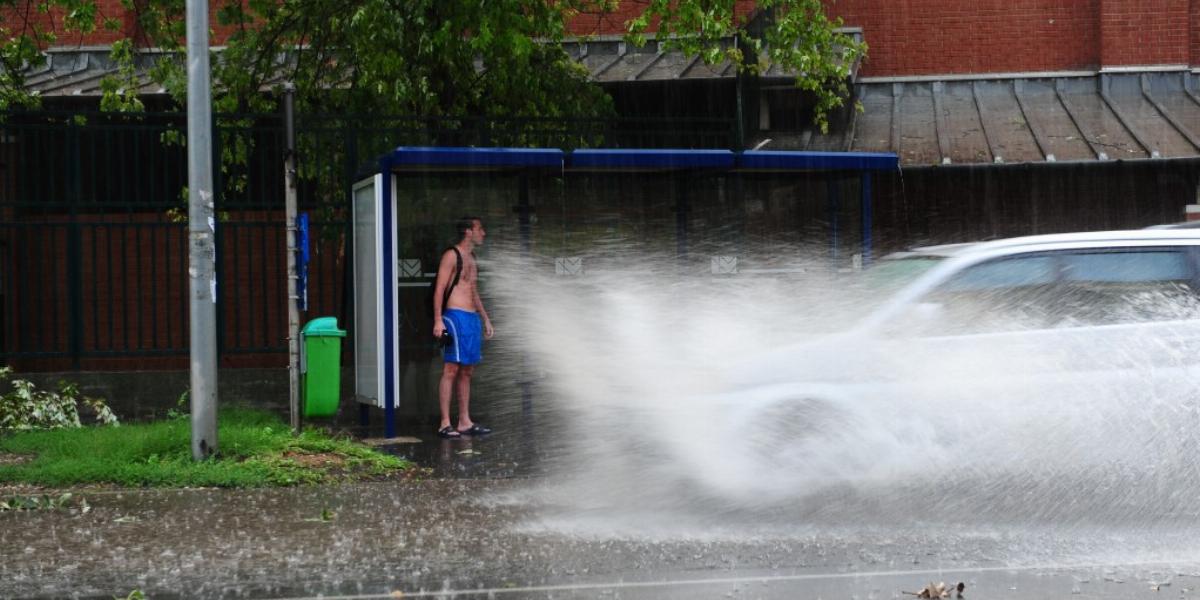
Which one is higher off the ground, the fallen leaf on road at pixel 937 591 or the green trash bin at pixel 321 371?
the green trash bin at pixel 321 371

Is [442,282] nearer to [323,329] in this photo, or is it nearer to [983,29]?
[323,329]

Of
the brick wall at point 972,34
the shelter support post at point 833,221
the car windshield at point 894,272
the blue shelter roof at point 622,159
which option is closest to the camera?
the car windshield at point 894,272

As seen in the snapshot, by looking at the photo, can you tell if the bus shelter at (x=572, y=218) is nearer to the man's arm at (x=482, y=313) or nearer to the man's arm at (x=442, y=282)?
the man's arm at (x=442, y=282)

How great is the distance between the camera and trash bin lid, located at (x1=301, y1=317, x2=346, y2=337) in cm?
1250

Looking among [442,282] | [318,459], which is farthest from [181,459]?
[442,282]

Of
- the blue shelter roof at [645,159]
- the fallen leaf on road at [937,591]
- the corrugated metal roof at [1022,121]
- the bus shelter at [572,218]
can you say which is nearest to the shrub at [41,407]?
the bus shelter at [572,218]

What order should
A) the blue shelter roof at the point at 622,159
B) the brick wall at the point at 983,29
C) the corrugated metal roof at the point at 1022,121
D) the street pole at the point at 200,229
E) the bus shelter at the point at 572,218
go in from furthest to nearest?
1. the brick wall at the point at 983,29
2. the corrugated metal roof at the point at 1022,121
3. the bus shelter at the point at 572,218
4. the blue shelter roof at the point at 622,159
5. the street pole at the point at 200,229

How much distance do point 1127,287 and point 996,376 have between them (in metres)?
1.04

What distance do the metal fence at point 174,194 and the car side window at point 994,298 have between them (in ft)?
19.2

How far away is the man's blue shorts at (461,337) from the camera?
1184 cm

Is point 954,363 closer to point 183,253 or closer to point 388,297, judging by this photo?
point 388,297

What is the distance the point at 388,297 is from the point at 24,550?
448cm

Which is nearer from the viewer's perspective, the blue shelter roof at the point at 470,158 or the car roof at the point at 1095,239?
the car roof at the point at 1095,239

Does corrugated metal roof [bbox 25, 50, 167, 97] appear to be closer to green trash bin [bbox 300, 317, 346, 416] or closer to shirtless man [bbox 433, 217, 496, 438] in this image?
green trash bin [bbox 300, 317, 346, 416]
